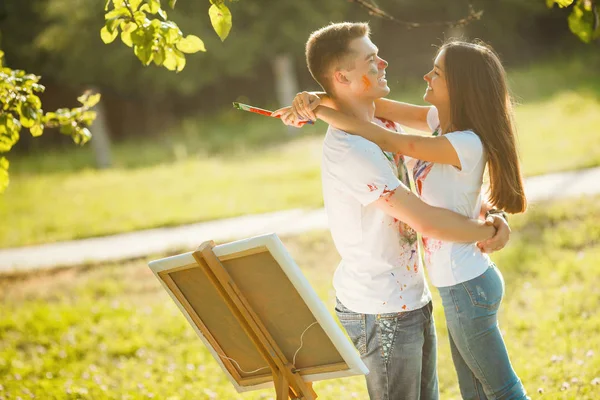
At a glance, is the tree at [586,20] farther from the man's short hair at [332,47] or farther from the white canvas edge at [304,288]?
the white canvas edge at [304,288]

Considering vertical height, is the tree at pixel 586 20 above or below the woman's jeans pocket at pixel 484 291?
above

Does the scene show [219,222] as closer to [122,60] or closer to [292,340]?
[292,340]

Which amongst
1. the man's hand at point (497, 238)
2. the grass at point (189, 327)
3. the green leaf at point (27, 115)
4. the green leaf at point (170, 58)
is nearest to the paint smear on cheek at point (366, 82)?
the man's hand at point (497, 238)

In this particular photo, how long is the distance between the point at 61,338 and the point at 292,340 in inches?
159

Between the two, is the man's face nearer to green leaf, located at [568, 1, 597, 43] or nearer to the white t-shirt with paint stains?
the white t-shirt with paint stains

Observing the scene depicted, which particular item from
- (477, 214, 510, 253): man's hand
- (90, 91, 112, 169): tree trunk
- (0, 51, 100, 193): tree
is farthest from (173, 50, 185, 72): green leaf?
(90, 91, 112, 169): tree trunk

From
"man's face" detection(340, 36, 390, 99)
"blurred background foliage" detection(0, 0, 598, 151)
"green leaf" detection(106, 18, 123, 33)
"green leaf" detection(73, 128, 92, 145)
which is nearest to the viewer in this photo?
"man's face" detection(340, 36, 390, 99)

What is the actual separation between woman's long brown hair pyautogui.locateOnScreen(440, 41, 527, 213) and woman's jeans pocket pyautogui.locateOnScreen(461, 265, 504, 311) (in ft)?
1.15

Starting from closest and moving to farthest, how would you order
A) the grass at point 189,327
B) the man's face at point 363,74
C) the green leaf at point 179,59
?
the man's face at point 363,74 → the green leaf at point 179,59 → the grass at point 189,327

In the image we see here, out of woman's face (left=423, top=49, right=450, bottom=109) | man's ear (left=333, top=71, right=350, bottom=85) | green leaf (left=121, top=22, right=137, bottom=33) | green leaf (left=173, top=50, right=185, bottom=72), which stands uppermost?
green leaf (left=121, top=22, right=137, bottom=33)

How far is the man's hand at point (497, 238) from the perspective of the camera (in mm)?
2848

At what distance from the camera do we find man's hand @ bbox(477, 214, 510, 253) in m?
2.85

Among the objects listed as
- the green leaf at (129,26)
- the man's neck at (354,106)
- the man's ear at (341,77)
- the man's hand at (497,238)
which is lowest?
the man's hand at (497,238)

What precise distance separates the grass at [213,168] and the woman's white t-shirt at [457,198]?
21.7 feet
